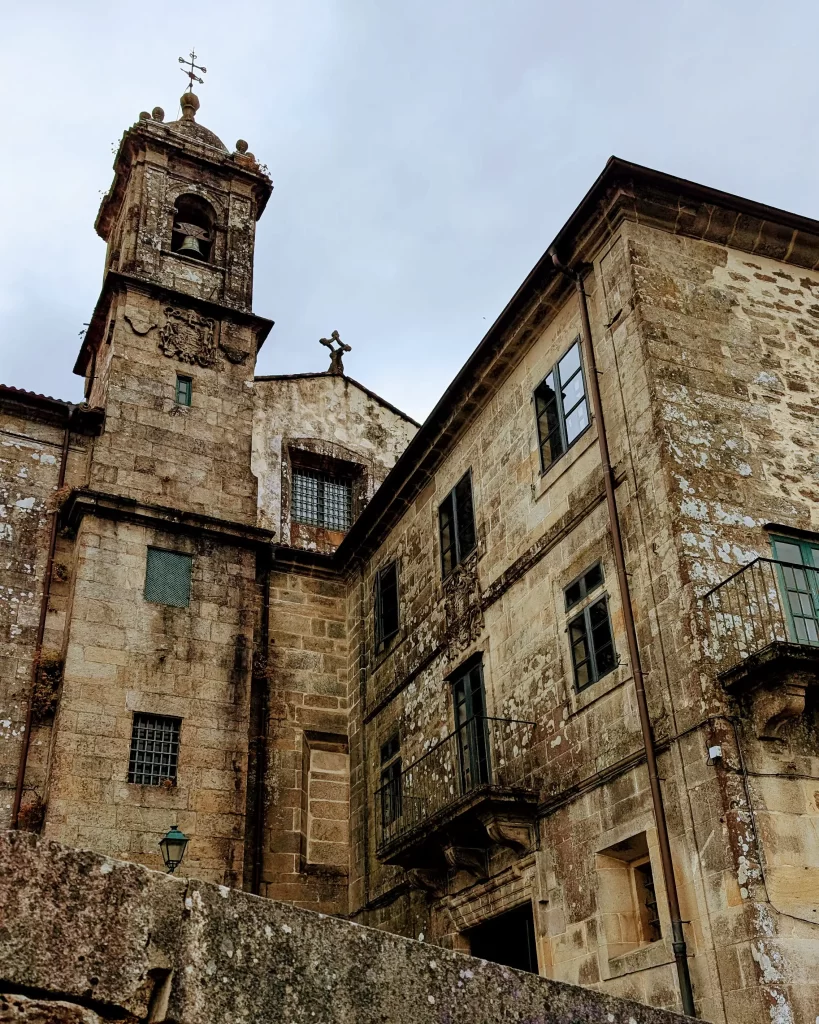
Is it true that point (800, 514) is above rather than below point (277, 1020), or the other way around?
above

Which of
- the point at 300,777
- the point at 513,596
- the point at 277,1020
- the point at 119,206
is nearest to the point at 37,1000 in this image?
the point at 277,1020

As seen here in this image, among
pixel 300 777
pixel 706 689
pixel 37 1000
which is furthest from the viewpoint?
pixel 300 777

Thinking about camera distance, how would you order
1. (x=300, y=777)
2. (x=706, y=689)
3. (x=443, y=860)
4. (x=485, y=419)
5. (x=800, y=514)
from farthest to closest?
(x=300, y=777), (x=485, y=419), (x=443, y=860), (x=800, y=514), (x=706, y=689)

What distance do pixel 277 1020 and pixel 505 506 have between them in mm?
10332

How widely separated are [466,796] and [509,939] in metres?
1.96

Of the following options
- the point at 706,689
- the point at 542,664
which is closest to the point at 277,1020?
the point at 706,689

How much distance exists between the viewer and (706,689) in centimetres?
941

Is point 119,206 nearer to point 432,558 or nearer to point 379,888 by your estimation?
point 432,558

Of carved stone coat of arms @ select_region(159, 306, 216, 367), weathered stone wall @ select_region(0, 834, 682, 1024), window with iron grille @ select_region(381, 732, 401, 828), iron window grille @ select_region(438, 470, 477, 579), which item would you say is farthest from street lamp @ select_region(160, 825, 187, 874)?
carved stone coat of arms @ select_region(159, 306, 216, 367)

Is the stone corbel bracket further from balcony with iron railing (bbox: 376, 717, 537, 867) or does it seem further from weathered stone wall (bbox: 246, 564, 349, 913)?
weathered stone wall (bbox: 246, 564, 349, 913)

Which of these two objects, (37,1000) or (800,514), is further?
(800,514)

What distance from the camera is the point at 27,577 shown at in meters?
15.4

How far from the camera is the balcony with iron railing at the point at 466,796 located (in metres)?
11.6

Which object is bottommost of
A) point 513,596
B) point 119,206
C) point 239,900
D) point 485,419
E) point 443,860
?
point 239,900
